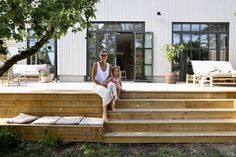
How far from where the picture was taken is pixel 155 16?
12906 mm

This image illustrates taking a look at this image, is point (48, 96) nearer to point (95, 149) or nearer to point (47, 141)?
point (47, 141)

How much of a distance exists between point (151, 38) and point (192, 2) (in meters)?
1.88

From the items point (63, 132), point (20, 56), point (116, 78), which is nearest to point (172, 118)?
point (116, 78)

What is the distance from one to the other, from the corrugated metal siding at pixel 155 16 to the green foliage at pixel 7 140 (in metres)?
6.91

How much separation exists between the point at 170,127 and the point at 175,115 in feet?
1.19

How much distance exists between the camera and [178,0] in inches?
508

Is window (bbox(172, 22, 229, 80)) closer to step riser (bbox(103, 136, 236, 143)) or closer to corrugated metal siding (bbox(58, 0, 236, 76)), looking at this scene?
corrugated metal siding (bbox(58, 0, 236, 76))

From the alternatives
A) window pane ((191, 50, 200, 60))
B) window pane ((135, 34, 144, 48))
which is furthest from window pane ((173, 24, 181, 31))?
window pane ((135, 34, 144, 48))

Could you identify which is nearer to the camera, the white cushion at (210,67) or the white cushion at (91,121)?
the white cushion at (91,121)

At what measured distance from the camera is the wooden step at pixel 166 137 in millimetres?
6055

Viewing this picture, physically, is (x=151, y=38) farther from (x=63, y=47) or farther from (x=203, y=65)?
(x=63, y=47)

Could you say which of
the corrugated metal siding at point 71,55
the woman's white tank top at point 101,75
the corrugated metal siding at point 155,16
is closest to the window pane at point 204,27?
the corrugated metal siding at point 155,16

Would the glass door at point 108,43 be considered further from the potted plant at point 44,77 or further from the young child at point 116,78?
the young child at point 116,78

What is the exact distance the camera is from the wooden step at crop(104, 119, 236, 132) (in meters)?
6.33
